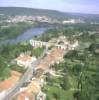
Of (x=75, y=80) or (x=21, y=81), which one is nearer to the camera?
(x=21, y=81)

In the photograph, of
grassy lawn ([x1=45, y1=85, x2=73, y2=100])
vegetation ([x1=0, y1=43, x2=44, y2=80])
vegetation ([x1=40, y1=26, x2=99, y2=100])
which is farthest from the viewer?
vegetation ([x1=0, y1=43, x2=44, y2=80])

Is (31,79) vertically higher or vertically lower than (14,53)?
higher

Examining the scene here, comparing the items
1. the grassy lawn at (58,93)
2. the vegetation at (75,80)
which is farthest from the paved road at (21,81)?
the grassy lawn at (58,93)

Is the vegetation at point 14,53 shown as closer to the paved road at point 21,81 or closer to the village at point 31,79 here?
the paved road at point 21,81

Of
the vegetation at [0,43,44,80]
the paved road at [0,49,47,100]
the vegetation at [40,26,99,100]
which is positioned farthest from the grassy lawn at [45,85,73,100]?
the vegetation at [0,43,44,80]

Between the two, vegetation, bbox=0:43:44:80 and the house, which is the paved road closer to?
the house

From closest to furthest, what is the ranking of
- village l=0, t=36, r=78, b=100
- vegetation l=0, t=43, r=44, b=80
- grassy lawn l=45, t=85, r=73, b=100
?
village l=0, t=36, r=78, b=100
grassy lawn l=45, t=85, r=73, b=100
vegetation l=0, t=43, r=44, b=80

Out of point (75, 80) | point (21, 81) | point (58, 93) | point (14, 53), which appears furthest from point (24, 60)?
point (58, 93)

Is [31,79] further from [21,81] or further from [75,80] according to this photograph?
[75,80]

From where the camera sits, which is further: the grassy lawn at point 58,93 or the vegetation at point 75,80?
the vegetation at point 75,80

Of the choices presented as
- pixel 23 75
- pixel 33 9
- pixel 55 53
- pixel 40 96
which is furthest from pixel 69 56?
pixel 33 9

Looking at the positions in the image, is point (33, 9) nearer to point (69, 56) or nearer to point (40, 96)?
point (69, 56)

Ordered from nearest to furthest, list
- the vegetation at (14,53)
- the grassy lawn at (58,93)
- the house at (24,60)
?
the grassy lawn at (58,93), the vegetation at (14,53), the house at (24,60)
